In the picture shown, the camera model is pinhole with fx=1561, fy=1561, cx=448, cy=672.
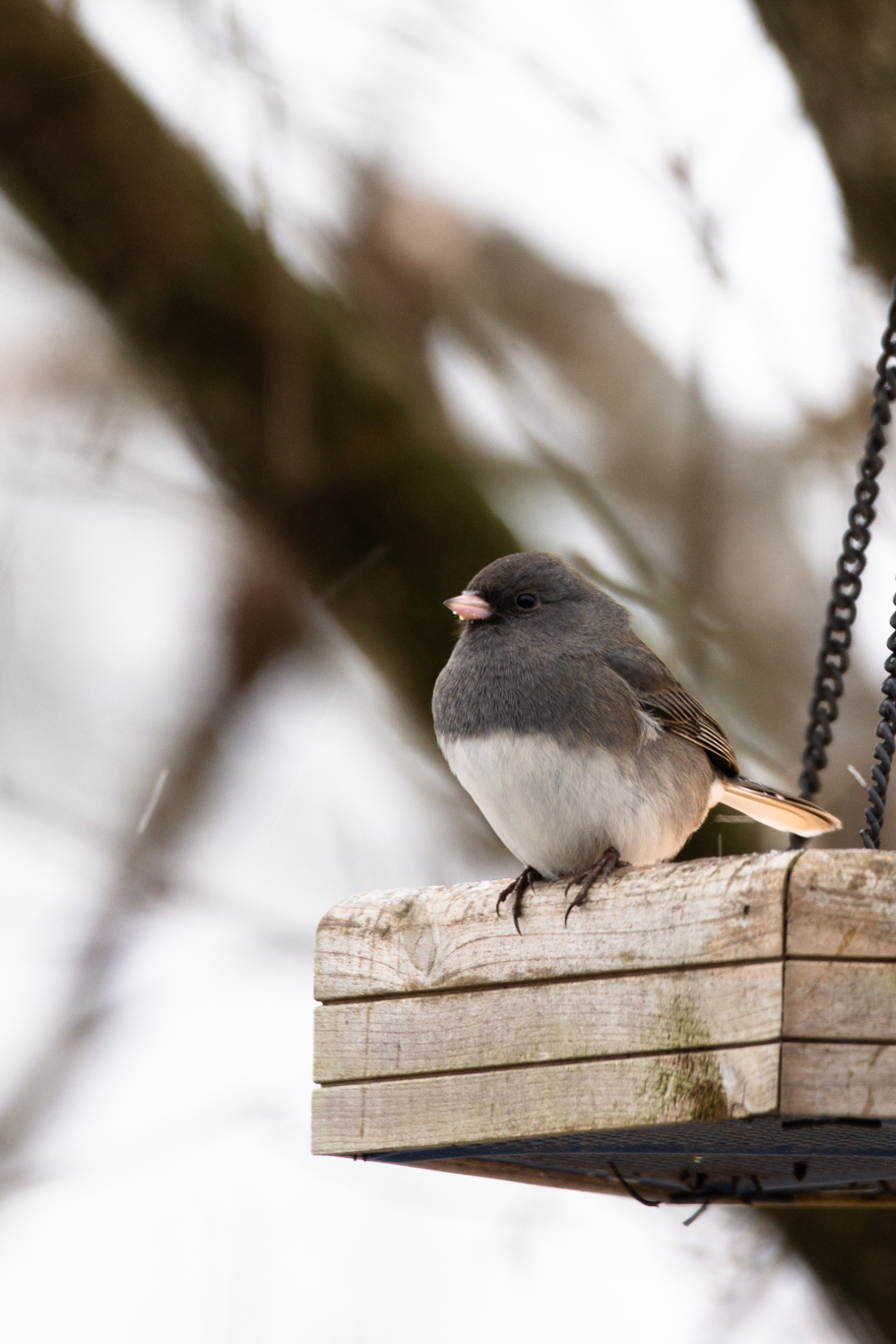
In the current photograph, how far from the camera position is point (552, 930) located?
173 cm

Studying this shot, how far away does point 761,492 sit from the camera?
370cm

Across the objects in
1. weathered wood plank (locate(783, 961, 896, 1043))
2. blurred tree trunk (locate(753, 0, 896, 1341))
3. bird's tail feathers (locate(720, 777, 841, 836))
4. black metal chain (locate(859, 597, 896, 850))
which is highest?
blurred tree trunk (locate(753, 0, 896, 1341))

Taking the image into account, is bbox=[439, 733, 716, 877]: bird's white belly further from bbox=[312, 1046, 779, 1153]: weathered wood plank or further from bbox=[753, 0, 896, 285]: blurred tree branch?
bbox=[753, 0, 896, 285]: blurred tree branch

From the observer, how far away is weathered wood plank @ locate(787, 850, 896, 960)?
1439mm

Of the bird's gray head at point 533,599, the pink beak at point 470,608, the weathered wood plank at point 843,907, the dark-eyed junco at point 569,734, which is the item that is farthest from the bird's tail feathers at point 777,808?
the weathered wood plank at point 843,907

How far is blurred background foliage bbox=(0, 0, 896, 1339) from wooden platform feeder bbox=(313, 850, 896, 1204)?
0.87 meters

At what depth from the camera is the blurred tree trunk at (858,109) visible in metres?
2.53

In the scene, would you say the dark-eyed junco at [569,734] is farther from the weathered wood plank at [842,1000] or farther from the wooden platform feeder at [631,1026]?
the weathered wood plank at [842,1000]

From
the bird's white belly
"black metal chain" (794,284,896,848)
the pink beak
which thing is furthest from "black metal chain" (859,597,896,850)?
the pink beak

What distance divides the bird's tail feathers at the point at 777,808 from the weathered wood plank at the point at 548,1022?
2.51 feet

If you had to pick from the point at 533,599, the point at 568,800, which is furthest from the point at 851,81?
the point at 568,800

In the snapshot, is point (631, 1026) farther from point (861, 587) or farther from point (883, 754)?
point (861, 587)

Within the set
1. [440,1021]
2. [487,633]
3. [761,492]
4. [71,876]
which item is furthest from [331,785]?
[440,1021]

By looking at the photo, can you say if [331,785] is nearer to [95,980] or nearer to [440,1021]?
[95,980]
